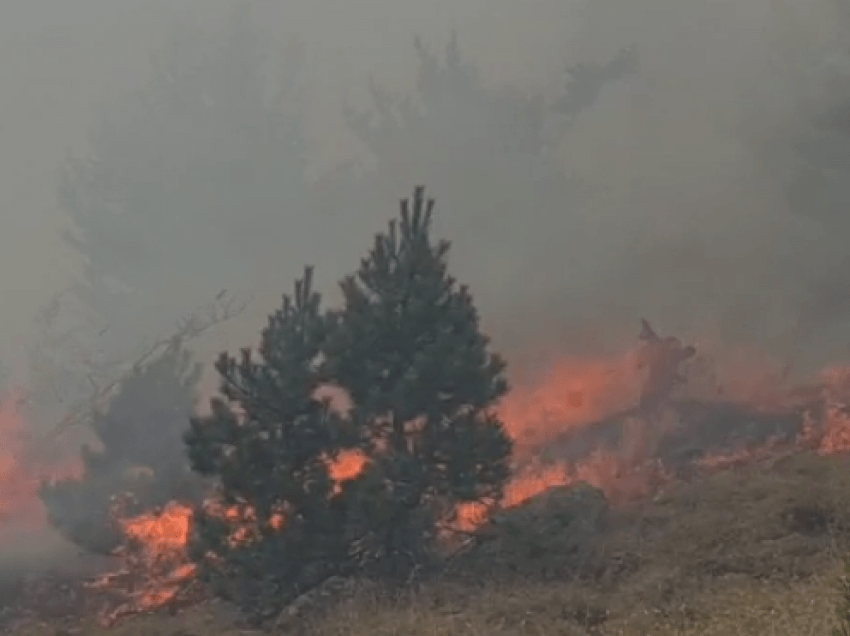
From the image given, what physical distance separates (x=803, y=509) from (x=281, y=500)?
12946 mm

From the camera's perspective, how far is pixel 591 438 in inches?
1780

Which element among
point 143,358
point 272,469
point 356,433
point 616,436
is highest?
point 143,358

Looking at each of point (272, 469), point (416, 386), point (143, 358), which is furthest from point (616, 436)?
point (272, 469)

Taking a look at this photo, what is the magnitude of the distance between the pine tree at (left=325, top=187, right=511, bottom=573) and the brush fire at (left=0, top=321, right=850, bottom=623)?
3.96m

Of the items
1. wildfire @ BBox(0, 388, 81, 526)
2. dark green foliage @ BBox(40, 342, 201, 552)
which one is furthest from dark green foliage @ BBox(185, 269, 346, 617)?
wildfire @ BBox(0, 388, 81, 526)

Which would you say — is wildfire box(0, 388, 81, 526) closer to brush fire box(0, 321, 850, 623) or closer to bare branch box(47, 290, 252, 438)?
brush fire box(0, 321, 850, 623)

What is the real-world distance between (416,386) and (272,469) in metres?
3.99

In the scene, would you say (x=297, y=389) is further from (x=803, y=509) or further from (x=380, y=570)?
(x=803, y=509)

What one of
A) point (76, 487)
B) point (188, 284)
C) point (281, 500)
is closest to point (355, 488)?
point (281, 500)

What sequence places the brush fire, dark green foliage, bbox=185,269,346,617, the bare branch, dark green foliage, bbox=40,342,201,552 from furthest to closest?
the bare branch, dark green foliage, bbox=40,342,201,552, the brush fire, dark green foliage, bbox=185,269,346,617

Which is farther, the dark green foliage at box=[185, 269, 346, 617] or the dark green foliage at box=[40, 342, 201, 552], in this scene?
the dark green foliage at box=[40, 342, 201, 552]

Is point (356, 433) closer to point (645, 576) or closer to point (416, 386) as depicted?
point (416, 386)

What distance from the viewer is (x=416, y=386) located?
24422 millimetres

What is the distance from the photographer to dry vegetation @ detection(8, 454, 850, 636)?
18781 millimetres
